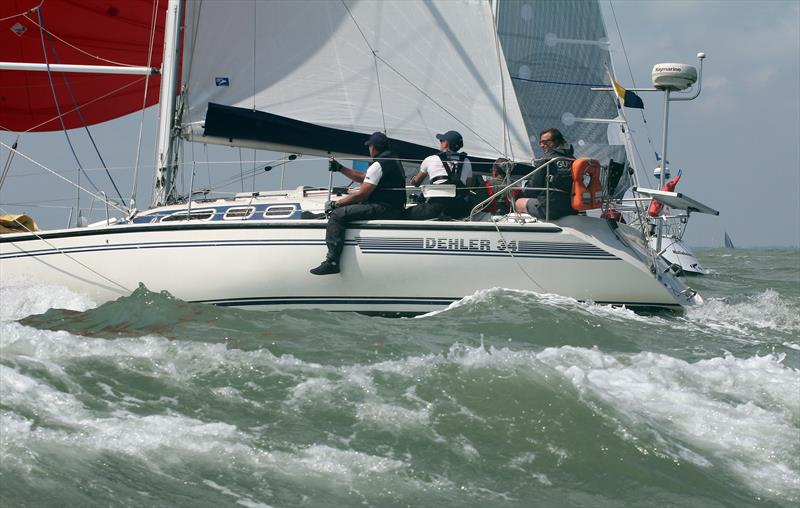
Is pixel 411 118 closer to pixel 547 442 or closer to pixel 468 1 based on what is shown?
pixel 468 1

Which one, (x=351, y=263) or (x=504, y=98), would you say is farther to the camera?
(x=504, y=98)

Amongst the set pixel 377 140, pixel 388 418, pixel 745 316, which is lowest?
pixel 388 418

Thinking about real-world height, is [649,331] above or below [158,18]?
below

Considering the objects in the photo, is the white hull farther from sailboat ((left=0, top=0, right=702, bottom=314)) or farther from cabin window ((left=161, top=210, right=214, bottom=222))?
cabin window ((left=161, top=210, right=214, bottom=222))

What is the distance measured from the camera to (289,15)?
416 inches

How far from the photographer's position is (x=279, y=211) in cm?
941

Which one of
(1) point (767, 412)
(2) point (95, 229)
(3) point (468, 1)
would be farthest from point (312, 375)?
(3) point (468, 1)

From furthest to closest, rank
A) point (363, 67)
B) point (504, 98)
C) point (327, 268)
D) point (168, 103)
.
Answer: point (504, 98) < point (363, 67) < point (168, 103) < point (327, 268)

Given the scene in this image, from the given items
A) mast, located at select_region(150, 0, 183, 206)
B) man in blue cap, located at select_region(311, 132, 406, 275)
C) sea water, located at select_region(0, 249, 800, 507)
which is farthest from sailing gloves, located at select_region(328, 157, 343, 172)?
mast, located at select_region(150, 0, 183, 206)

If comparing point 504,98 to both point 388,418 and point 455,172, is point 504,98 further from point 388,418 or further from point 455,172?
point 388,418

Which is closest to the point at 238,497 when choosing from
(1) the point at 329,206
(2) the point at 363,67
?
(1) the point at 329,206

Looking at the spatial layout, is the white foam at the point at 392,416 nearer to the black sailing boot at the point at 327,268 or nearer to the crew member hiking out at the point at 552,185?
the black sailing boot at the point at 327,268

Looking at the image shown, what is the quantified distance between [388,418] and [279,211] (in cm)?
451

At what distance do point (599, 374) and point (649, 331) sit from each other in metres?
2.18
